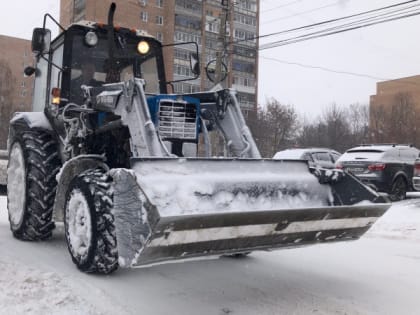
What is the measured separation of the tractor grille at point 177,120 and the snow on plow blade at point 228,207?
1.02 metres

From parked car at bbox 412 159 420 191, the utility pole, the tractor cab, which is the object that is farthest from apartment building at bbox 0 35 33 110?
the tractor cab

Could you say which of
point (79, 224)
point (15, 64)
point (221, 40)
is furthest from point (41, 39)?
point (15, 64)

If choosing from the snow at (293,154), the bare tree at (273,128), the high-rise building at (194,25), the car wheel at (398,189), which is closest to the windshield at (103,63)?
the car wheel at (398,189)

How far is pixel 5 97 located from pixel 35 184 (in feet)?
157

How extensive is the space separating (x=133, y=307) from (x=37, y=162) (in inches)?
96.7

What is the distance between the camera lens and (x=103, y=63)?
623 cm

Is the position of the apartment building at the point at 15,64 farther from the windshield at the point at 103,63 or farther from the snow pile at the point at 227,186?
the snow pile at the point at 227,186

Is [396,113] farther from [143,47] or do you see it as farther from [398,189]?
[143,47]

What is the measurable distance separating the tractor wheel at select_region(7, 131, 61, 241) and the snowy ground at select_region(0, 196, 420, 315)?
8.5 inches

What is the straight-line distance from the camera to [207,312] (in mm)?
3930

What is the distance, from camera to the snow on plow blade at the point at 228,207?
356 centimetres

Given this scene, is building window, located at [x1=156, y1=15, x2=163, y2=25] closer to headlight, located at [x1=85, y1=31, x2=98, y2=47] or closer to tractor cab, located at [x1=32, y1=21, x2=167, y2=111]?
tractor cab, located at [x1=32, y1=21, x2=167, y2=111]

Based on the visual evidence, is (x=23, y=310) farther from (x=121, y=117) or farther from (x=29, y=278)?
(x=121, y=117)

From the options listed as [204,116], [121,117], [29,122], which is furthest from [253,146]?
[29,122]
